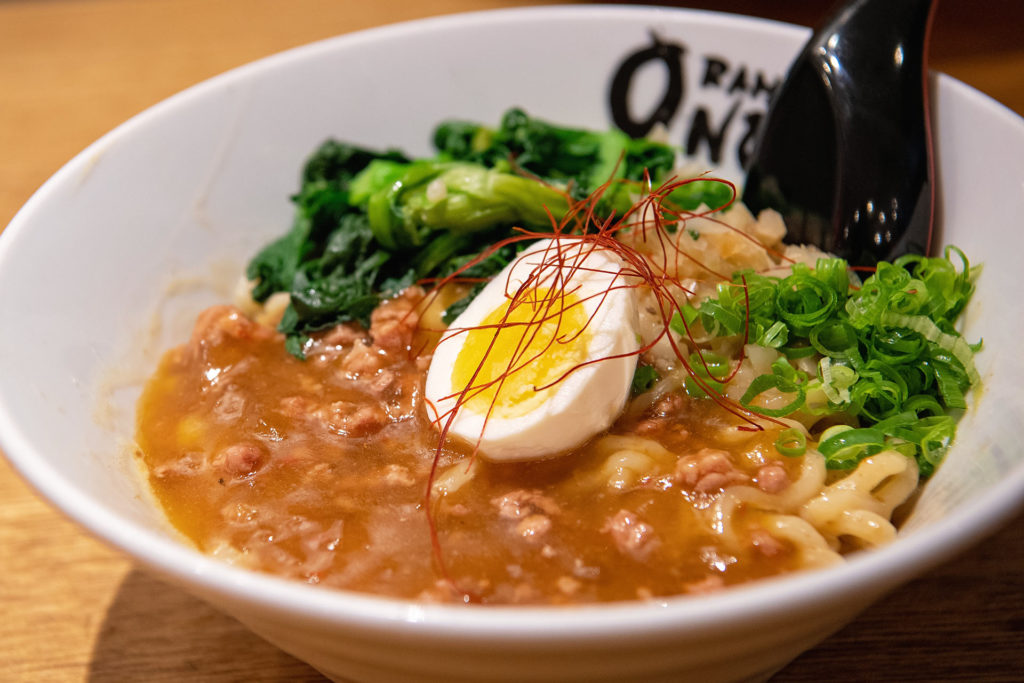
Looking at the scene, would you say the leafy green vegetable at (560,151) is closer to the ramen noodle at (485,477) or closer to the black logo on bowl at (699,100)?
the black logo on bowl at (699,100)

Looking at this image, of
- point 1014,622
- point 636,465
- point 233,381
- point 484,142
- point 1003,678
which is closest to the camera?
point 1003,678

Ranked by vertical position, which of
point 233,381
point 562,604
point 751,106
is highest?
point 751,106

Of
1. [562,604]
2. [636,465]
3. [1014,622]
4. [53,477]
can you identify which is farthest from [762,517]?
[53,477]

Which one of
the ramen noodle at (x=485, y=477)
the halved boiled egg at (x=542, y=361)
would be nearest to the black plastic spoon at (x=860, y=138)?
the ramen noodle at (x=485, y=477)

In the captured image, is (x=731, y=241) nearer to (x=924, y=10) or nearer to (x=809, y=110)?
(x=809, y=110)

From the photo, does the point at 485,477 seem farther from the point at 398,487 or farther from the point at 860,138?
the point at 860,138

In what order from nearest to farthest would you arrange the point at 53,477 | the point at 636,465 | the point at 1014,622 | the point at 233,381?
the point at 53,477
the point at 1014,622
the point at 636,465
the point at 233,381

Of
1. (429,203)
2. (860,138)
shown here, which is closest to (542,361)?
(429,203)

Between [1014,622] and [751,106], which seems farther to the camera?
[751,106]
